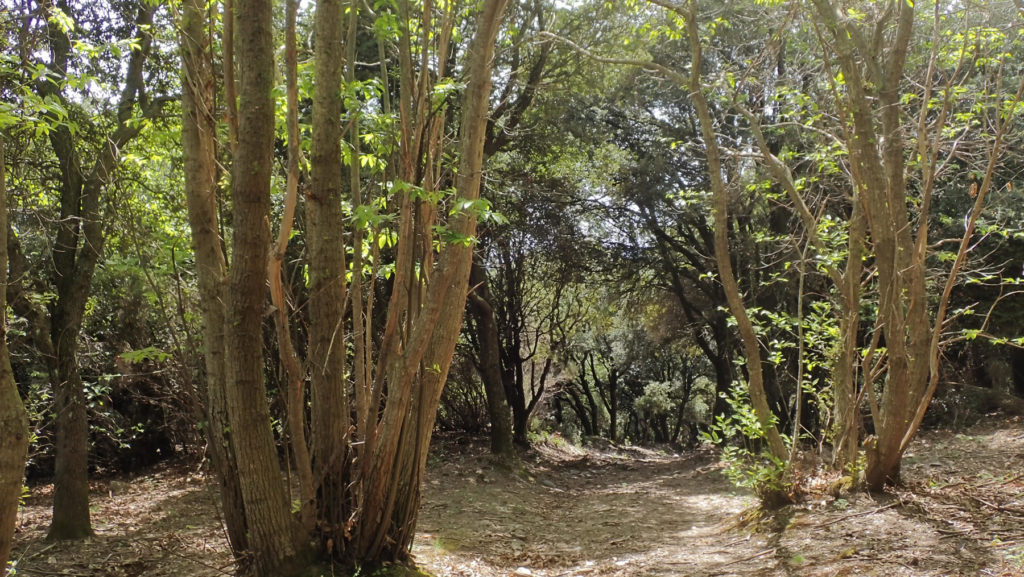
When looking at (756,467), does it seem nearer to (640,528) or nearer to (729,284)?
(729,284)

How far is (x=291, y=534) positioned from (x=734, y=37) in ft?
38.7

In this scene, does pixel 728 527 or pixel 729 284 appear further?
pixel 728 527

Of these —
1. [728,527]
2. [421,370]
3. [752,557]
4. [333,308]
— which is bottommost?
[728,527]

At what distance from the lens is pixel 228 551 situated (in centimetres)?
554

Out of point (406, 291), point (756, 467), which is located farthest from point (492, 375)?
point (406, 291)

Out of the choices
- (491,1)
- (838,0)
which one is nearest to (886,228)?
(838,0)

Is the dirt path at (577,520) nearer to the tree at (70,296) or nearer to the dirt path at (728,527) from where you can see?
the dirt path at (728,527)

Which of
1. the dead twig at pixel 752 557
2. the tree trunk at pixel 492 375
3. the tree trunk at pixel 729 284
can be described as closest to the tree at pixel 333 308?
the dead twig at pixel 752 557

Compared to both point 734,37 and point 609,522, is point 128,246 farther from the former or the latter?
point 734,37

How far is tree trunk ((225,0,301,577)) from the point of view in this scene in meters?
3.76

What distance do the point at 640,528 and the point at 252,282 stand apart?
5.23m

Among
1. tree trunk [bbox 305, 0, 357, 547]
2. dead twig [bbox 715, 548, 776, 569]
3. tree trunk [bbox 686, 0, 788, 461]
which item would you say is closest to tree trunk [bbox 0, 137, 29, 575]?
tree trunk [bbox 305, 0, 357, 547]

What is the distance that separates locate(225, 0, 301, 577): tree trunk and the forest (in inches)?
0.7

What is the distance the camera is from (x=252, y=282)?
3.79 meters
